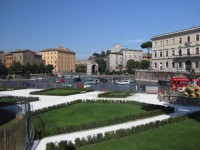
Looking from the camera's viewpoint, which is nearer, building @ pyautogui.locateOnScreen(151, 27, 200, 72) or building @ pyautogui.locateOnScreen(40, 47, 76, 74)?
building @ pyautogui.locateOnScreen(151, 27, 200, 72)

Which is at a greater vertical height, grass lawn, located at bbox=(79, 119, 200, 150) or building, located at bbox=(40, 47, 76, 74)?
building, located at bbox=(40, 47, 76, 74)

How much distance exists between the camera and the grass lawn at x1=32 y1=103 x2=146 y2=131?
845 inches

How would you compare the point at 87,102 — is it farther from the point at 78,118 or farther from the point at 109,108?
the point at 78,118

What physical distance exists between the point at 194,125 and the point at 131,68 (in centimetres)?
12286

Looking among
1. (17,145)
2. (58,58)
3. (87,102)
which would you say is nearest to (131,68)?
(58,58)

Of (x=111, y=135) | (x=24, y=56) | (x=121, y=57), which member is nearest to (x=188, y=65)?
(x=111, y=135)

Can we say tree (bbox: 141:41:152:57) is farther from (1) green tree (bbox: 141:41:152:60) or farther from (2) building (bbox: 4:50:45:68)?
(2) building (bbox: 4:50:45:68)

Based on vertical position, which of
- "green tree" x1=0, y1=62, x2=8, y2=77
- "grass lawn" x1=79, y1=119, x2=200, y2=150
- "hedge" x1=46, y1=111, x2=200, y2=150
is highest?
"green tree" x1=0, y1=62, x2=8, y2=77

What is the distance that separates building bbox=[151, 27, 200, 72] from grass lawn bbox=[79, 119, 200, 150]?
6194 cm

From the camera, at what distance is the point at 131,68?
141 metres

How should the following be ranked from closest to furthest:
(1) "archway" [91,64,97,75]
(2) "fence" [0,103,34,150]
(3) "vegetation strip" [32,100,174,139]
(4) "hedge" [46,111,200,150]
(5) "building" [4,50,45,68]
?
(2) "fence" [0,103,34,150] → (4) "hedge" [46,111,200,150] → (3) "vegetation strip" [32,100,174,139] → (5) "building" [4,50,45,68] → (1) "archway" [91,64,97,75]

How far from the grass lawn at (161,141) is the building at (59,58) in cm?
14301

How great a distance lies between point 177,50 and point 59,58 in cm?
8851

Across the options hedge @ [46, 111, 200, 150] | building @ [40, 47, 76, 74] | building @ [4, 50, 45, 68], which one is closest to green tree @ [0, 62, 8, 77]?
building @ [4, 50, 45, 68]
